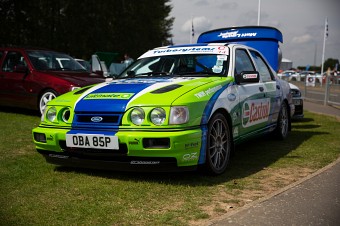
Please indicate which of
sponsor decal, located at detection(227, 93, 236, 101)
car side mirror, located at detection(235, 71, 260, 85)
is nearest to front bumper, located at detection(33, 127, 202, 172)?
sponsor decal, located at detection(227, 93, 236, 101)

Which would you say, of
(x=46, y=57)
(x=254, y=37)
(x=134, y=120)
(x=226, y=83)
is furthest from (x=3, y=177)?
(x=254, y=37)

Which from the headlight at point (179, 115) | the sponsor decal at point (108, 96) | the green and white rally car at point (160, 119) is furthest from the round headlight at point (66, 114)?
the headlight at point (179, 115)

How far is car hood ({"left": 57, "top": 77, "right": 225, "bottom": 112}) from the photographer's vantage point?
3906 millimetres

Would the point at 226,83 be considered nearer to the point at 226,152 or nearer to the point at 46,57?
the point at 226,152

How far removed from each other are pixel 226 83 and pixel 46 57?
5.55 meters

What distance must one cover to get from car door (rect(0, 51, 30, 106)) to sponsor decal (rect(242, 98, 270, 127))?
504 cm

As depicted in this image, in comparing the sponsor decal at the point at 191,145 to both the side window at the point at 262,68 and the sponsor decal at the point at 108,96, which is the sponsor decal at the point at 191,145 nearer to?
the sponsor decal at the point at 108,96

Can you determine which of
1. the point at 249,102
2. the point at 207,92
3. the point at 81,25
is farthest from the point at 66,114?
the point at 81,25

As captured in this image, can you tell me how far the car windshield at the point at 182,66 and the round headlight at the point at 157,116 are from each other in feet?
3.91

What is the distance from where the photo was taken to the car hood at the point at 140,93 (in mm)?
3906

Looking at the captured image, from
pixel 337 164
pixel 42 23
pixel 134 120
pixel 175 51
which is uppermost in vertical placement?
pixel 42 23

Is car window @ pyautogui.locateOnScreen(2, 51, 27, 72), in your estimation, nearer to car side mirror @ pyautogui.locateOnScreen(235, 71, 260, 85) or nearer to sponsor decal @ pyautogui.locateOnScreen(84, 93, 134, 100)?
sponsor decal @ pyautogui.locateOnScreen(84, 93, 134, 100)

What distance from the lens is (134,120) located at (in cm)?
386

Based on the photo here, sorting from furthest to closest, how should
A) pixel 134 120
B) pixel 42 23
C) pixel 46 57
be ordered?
pixel 42 23 < pixel 46 57 < pixel 134 120
